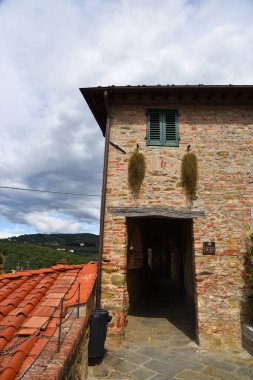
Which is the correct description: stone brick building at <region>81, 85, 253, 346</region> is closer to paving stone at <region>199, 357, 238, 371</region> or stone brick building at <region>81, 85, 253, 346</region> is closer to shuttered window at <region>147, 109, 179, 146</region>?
shuttered window at <region>147, 109, 179, 146</region>

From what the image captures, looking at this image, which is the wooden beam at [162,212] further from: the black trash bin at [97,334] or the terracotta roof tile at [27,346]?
the terracotta roof tile at [27,346]

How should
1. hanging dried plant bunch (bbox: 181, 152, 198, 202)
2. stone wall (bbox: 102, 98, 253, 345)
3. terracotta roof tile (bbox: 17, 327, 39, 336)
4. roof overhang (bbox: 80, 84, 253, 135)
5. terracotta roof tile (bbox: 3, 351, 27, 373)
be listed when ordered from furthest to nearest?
roof overhang (bbox: 80, 84, 253, 135), hanging dried plant bunch (bbox: 181, 152, 198, 202), stone wall (bbox: 102, 98, 253, 345), terracotta roof tile (bbox: 17, 327, 39, 336), terracotta roof tile (bbox: 3, 351, 27, 373)

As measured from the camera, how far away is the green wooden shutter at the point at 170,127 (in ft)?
24.6

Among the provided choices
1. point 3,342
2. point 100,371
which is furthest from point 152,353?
point 3,342

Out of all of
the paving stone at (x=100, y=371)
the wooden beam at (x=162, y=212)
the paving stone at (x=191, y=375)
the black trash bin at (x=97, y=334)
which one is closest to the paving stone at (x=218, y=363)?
the paving stone at (x=191, y=375)

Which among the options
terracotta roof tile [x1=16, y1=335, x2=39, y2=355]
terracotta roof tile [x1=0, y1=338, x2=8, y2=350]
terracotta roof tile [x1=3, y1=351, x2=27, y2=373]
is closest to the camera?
terracotta roof tile [x1=3, y1=351, x2=27, y2=373]

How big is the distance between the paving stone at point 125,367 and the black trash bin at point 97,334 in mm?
437

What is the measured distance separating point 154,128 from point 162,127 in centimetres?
24

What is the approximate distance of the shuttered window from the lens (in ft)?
24.6

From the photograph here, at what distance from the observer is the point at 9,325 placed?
3.61 meters

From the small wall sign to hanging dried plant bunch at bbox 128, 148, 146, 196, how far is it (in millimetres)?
2280

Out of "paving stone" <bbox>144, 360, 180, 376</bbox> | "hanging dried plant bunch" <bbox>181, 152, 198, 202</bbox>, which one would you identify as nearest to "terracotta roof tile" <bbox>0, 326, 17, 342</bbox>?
"paving stone" <bbox>144, 360, 180, 376</bbox>

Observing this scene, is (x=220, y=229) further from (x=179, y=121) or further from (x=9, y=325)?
(x=9, y=325)

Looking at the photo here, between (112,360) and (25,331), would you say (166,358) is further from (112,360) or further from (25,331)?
(25,331)
